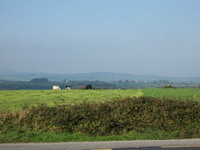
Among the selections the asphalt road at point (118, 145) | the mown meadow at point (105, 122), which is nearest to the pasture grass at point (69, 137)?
the mown meadow at point (105, 122)

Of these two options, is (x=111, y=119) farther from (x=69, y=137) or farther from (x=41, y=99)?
(x=41, y=99)

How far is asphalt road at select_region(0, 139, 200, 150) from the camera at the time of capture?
923 cm

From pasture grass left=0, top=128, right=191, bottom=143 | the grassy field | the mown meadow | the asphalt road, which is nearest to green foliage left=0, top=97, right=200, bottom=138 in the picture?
the mown meadow

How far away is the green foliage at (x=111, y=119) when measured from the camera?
11.6 m

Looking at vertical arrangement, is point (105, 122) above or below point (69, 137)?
above

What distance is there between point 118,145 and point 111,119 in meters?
2.55

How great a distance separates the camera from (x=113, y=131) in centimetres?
1145

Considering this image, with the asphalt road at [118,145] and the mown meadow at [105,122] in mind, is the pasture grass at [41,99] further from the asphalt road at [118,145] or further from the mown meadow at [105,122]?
the asphalt road at [118,145]

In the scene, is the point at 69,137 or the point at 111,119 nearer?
the point at 69,137

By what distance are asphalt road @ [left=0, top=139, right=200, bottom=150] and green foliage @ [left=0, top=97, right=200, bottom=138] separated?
3.53ft

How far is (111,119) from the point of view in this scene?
1209cm

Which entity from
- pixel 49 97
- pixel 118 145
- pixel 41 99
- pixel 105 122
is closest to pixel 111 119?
pixel 105 122

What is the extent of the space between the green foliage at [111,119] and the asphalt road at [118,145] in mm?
1077

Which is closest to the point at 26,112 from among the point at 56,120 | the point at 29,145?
the point at 56,120
